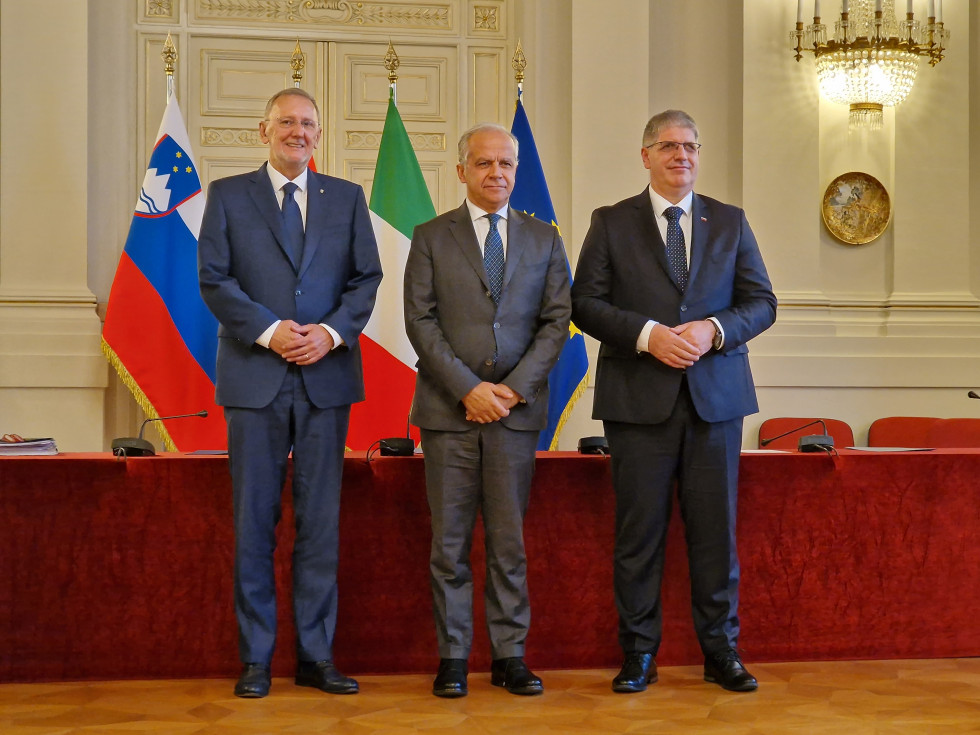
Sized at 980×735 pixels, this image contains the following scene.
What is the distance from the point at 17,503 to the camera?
3.22 m

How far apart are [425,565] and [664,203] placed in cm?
135

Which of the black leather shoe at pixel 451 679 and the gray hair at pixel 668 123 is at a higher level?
the gray hair at pixel 668 123

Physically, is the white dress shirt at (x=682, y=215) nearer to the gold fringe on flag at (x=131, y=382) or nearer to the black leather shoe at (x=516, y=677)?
the black leather shoe at (x=516, y=677)

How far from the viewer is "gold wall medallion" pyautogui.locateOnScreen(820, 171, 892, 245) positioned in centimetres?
596

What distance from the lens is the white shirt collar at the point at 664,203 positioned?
3285 mm

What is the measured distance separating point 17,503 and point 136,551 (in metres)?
0.38

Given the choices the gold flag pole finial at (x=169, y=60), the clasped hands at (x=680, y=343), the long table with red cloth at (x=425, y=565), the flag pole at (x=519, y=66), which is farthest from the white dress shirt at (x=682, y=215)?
Answer: the gold flag pole finial at (x=169, y=60)

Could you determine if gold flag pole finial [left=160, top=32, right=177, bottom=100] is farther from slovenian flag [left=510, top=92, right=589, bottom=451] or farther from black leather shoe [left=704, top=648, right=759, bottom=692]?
black leather shoe [left=704, top=648, right=759, bottom=692]

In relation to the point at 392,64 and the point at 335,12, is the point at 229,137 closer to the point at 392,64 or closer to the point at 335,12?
the point at 335,12

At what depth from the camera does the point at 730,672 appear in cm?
309

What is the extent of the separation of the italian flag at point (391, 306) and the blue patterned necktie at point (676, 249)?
6.73ft

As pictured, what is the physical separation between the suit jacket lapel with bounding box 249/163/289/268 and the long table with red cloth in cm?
71

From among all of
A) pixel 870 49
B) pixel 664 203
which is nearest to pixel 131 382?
pixel 664 203

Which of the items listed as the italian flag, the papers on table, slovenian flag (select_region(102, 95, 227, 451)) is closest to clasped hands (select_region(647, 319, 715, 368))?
the papers on table
